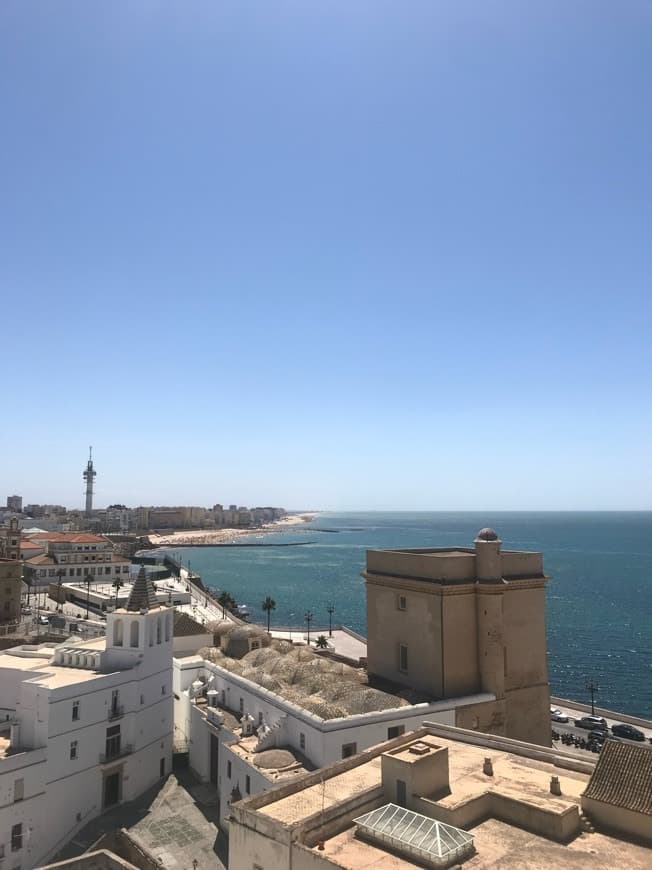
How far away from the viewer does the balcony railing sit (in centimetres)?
2802

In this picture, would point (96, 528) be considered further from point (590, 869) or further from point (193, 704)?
point (590, 869)

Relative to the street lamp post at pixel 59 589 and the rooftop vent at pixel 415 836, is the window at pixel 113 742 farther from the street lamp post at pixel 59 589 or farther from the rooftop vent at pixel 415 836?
the street lamp post at pixel 59 589

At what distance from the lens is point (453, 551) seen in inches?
1385

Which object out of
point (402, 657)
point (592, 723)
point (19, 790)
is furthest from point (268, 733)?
point (592, 723)

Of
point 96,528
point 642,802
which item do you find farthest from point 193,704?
point 96,528

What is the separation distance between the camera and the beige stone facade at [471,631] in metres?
28.0

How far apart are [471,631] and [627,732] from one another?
1656 centimetres

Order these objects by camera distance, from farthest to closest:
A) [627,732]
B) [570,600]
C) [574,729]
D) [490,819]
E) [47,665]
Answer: [570,600] < [574,729] < [627,732] < [47,665] < [490,819]

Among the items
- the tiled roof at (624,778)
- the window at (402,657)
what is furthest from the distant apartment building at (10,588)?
the tiled roof at (624,778)

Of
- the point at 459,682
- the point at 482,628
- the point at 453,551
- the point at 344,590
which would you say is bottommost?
the point at 344,590

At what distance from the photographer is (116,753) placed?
28750 millimetres

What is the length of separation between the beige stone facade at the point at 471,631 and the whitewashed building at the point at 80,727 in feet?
35.3

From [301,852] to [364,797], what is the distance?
7.65 ft

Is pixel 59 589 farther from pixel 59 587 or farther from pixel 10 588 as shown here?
pixel 10 588
